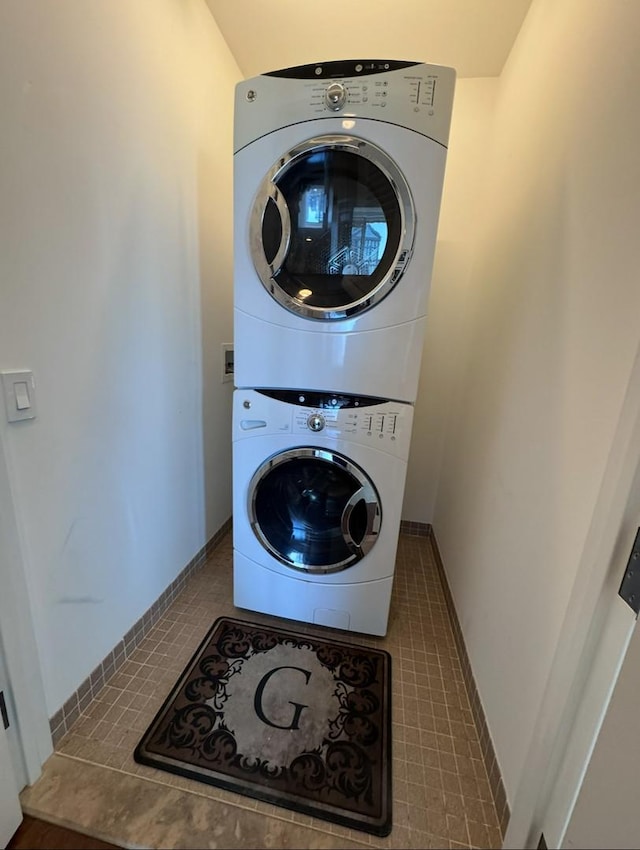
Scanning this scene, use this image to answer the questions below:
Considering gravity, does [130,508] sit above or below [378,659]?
above

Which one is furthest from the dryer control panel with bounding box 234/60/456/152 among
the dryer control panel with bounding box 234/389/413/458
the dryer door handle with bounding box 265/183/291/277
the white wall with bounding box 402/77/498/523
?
the white wall with bounding box 402/77/498/523

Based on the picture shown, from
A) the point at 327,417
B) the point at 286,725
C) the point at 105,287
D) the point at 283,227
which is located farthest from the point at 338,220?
the point at 286,725

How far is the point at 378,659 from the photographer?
4.55 feet

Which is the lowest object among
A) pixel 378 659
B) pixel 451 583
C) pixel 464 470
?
pixel 378 659

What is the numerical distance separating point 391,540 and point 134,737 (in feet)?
3.22

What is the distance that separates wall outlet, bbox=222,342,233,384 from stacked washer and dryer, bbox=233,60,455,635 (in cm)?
65

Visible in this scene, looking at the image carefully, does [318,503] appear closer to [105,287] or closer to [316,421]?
[316,421]

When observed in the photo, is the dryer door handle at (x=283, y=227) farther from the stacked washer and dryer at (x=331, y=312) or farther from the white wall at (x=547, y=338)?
the white wall at (x=547, y=338)

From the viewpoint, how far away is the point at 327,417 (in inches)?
50.4

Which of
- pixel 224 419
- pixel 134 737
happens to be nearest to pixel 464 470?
pixel 224 419

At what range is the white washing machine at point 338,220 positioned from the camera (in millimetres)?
1071

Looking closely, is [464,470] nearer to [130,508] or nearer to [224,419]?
[224,419]

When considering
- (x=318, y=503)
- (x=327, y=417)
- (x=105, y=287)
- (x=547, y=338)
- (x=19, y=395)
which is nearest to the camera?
(x=19, y=395)

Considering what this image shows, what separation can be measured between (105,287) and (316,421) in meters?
0.77
